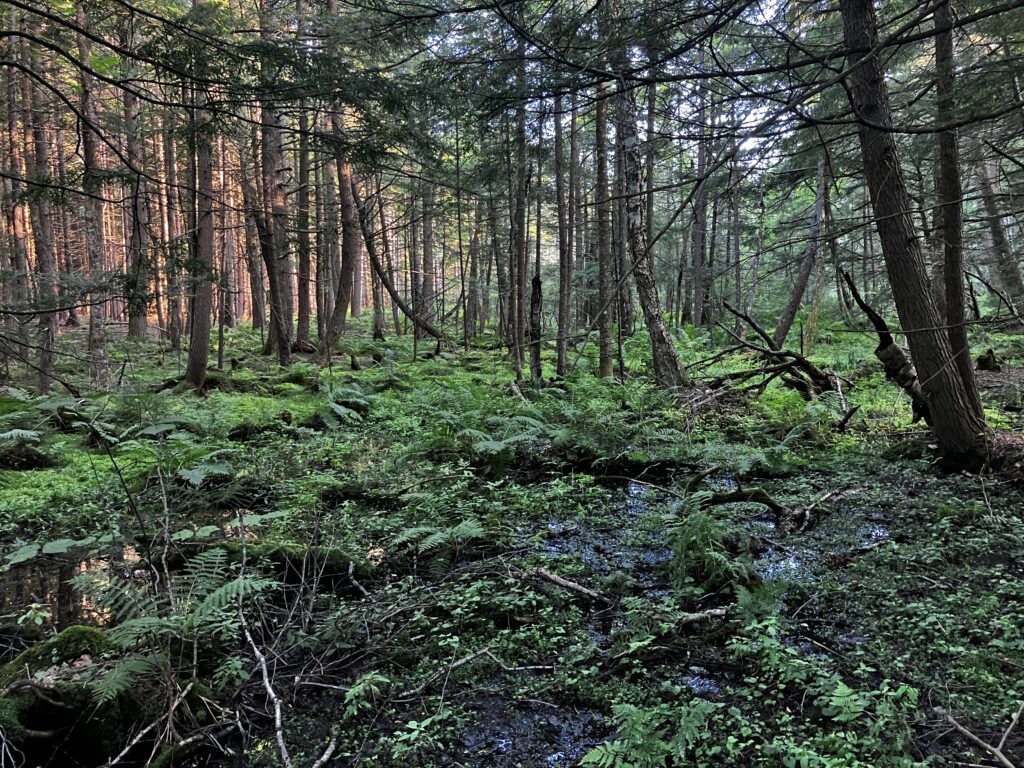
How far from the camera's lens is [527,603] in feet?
13.8

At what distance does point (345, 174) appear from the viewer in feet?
45.1

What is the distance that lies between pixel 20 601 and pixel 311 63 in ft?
17.3

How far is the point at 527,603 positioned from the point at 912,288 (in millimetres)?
4809

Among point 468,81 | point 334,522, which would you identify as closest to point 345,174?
point 468,81

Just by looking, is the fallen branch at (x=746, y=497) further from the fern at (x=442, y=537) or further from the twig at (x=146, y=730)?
the twig at (x=146, y=730)

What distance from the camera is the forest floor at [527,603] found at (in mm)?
2873

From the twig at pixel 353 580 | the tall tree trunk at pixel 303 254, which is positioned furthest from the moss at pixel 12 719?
the tall tree trunk at pixel 303 254

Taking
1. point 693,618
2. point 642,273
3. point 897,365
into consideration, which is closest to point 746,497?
point 693,618

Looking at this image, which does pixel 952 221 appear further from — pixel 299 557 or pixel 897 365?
pixel 299 557

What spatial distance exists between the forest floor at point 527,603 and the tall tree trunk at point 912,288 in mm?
502

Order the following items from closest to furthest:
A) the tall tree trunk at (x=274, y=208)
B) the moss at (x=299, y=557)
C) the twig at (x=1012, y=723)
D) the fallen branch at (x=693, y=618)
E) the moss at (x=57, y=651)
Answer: the twig at (x=1012, y=723) < the moss at (x=57, y=651) < the fallen branch at (x=693, y=618) < the moss at (x=299, y=557) < the tall tree trunk at (x=274, y=208)

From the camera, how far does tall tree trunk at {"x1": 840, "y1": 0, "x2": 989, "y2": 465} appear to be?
5.34 meters

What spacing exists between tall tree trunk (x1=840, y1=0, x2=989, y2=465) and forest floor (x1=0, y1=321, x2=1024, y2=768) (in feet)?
1.65

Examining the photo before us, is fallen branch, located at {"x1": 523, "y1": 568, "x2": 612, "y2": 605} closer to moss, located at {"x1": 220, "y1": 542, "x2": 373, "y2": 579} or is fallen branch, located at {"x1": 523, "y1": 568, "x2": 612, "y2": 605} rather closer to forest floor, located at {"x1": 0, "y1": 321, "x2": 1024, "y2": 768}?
forest floor, located at {"x1": 0, "y1": 321, "x2": 1024, "y2": 768}
